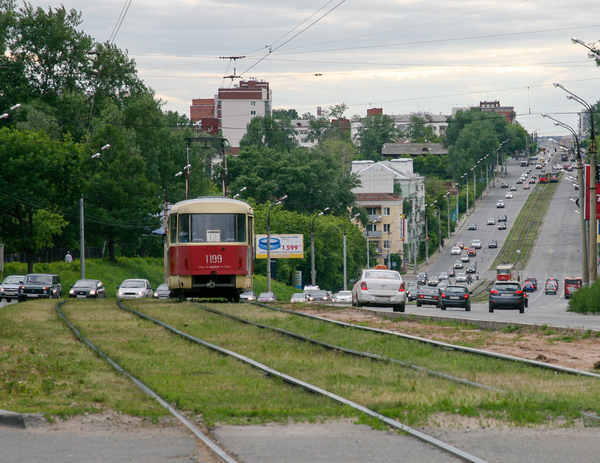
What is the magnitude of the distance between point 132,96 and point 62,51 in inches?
285

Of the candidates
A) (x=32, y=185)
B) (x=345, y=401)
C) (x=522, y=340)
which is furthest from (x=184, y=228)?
(x=32, y=185)

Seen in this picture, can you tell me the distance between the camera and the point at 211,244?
28734 millimetres

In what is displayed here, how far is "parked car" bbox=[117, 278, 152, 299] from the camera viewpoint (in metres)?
44.9

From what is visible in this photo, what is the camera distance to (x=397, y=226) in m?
129

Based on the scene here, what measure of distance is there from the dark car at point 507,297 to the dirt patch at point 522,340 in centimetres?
1743

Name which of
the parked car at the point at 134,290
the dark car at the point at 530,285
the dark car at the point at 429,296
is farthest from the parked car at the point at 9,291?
the dark car at the point at 530,285

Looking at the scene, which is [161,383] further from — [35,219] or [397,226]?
[397,226]

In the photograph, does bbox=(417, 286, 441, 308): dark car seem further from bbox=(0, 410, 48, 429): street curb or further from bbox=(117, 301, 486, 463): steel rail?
bbox=(0, 410, 48, 429): street curb

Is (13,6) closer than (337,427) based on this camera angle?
No

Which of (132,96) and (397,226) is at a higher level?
(132,96)

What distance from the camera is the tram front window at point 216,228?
28.9 meters

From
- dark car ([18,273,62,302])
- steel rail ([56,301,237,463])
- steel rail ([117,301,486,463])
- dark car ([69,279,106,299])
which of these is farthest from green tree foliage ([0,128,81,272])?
steel rail ([117,301,486,463])

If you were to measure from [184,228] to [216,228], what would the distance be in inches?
41.2

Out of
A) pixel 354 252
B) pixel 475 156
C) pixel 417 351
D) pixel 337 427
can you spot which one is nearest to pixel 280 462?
pixel 337 427
